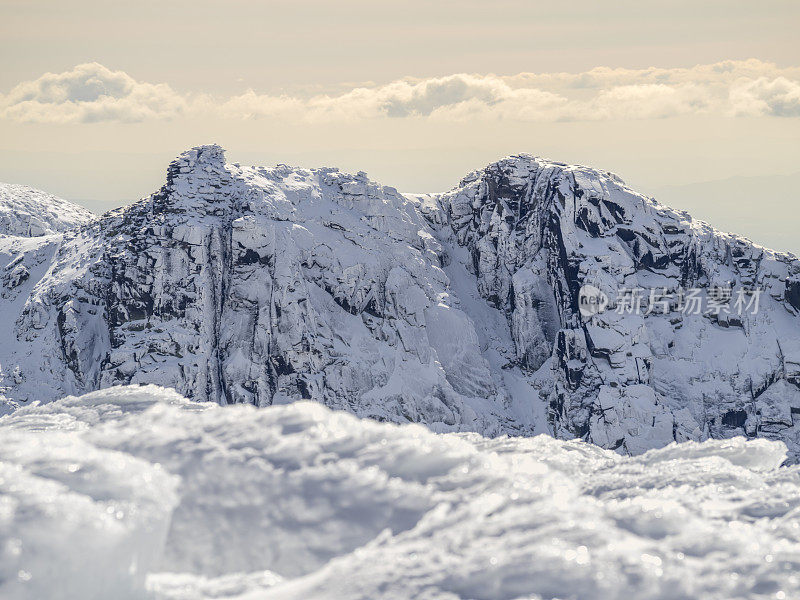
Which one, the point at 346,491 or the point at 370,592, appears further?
the point at 346,491

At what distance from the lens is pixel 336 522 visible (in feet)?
142

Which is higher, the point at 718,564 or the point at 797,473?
the point at 718,564

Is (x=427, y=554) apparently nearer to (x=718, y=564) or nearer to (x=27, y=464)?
A: (x=718, y=564)

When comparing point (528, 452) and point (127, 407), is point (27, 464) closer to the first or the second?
point (127, 407)

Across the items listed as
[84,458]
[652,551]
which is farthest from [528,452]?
[84,458]

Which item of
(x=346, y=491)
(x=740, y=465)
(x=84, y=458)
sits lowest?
(x=740, y=465)

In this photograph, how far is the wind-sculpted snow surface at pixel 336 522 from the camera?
122 feet

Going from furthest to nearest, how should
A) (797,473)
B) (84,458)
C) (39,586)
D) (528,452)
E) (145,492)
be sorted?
(528,452), (797,473), (84,458), (145,492), (39,586)

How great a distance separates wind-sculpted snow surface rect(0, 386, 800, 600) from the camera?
37.1 metres

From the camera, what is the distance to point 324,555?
4222cm

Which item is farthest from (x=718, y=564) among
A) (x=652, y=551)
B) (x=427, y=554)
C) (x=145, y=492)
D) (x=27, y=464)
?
(x=27, y=464)

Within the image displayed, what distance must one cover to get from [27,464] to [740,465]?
54.8 metres

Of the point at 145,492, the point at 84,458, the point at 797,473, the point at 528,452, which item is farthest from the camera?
the point at 528,452

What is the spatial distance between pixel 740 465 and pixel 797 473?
24.2 feet
